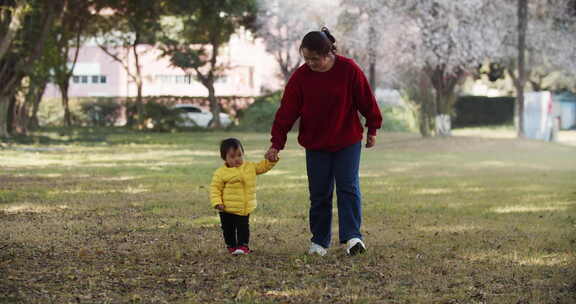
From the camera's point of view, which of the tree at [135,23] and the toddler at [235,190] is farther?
the tree at [135,23]

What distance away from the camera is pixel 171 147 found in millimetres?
28062

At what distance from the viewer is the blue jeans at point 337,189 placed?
24.5 ft

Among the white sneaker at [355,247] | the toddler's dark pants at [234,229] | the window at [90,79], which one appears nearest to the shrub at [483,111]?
the window at [90,79]

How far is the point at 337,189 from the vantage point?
7.55m

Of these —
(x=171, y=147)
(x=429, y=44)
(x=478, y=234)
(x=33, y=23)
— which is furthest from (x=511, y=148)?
(x=478, y=234)

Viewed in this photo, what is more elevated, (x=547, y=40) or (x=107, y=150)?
(x=547, y=40)

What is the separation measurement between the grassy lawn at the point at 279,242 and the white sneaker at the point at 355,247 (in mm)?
93

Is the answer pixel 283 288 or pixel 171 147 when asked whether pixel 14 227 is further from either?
pixel 171 147

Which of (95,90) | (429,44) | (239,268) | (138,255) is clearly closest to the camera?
(239,268)

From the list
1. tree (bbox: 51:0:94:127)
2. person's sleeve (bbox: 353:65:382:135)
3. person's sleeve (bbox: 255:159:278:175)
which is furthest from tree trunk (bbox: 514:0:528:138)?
person's sleeve (bbox: 255:159:278:175)

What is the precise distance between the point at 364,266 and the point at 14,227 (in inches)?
151

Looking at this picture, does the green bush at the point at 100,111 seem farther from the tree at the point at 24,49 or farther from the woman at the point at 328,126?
the woman at the point at 328,126

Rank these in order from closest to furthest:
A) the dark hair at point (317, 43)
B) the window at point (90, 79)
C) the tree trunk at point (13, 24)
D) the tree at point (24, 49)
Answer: the dark hair at point (317, 43), the tree trunk at point (13, 24), the tree at point (24, 49), the window at point (90, 79)

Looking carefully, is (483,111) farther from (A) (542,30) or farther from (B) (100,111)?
(B) (100,111)
